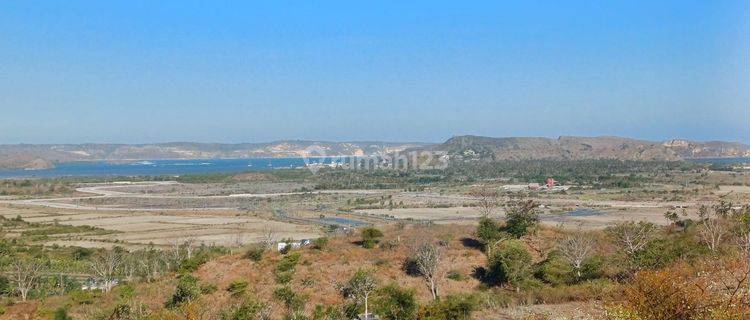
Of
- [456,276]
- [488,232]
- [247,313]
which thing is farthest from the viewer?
[488,232]

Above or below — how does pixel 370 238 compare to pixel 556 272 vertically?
below

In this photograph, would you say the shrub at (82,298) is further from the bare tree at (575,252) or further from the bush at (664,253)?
the bush at (664,253)

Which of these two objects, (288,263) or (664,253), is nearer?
(664,253)

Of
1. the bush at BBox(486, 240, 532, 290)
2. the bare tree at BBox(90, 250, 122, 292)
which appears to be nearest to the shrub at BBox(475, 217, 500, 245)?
the bush at BBox(486, 240, 532, 290)

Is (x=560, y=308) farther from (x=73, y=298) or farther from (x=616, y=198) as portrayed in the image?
(x=616, y=198)

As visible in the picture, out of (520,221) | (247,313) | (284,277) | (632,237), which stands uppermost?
(520,221)

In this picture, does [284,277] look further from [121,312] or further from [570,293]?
[570,293]

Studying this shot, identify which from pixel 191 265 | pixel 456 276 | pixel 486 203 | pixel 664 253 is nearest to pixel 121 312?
pixel 191 265

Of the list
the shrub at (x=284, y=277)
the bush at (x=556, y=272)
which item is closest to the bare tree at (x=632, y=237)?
the bush at (x=556, y=272)

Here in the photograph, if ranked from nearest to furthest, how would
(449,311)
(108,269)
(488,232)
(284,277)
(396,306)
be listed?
(449,311) < (396,306) < (284,277) < (488,232) < (108,269)
